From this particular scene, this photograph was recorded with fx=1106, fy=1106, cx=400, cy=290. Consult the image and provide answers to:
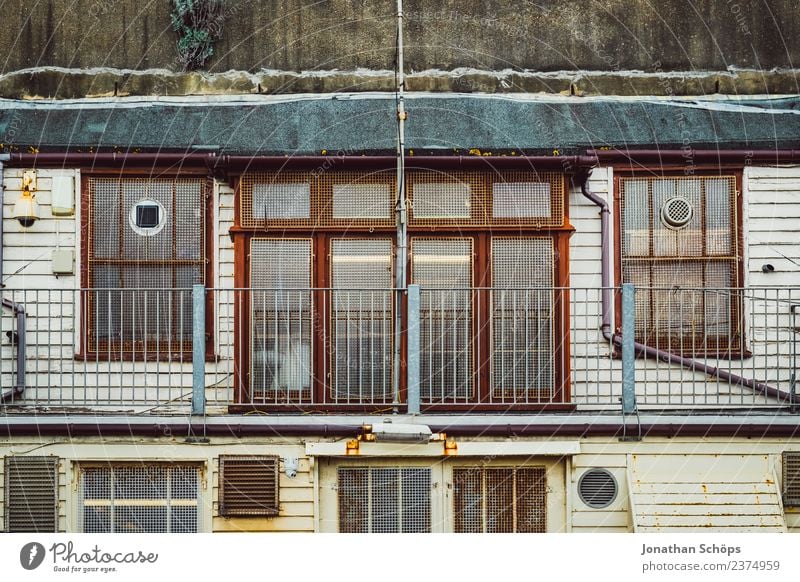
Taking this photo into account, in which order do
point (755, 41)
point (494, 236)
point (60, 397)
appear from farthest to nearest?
1. point (755, 41)
2. point (494, 236)
3. point (60, 397)

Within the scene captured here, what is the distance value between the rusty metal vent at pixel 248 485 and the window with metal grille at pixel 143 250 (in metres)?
1.16

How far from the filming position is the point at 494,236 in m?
9.09

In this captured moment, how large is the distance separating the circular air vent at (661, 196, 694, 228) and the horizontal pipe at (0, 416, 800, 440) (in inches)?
70.3

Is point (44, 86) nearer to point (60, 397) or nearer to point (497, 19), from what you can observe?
point (60, 397)

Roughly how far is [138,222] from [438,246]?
2519mm

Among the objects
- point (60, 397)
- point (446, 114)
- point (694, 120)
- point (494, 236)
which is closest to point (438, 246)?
point (494, 236)

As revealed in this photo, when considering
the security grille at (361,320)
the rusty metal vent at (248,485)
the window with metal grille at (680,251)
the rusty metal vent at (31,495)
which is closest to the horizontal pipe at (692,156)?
the window with metal grille at (680,251)

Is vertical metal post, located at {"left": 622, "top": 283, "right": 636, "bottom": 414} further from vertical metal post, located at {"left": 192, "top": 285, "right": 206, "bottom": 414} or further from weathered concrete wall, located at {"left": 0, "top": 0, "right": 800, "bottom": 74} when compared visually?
vertical metal post, located at {"left": 192, "top": 285, "right": 206, "bottom": 414}

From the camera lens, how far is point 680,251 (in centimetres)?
924

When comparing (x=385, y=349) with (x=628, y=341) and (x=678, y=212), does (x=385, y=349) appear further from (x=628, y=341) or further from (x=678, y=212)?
(x=678, y=212)

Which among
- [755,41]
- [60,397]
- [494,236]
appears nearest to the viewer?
[60,397]

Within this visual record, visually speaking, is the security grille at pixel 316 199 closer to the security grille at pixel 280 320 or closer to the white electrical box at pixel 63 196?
the security grille at pixel 280 320

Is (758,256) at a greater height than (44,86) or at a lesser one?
lesser

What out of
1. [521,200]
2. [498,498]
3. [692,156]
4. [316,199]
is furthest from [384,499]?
[692,156]
